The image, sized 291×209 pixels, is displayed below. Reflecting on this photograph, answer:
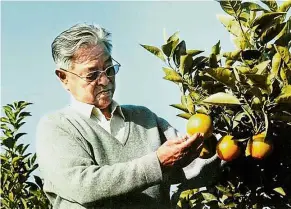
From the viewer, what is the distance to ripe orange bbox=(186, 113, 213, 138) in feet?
5.43

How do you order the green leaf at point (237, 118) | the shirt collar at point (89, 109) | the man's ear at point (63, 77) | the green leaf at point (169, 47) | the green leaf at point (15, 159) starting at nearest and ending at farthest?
1. the green leaf at point (237, 118)
2. the green leaf at point (169, 47)
3. the shirt collar at point (89, 109)
4. the man's ear at point (63, 77)
5. the green leaf at point (15, 159)

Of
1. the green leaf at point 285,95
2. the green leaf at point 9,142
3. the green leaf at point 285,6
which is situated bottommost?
the green leaf at point 9,142

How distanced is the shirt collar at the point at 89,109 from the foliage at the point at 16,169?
1952 millimetres

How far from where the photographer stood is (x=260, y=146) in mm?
1605

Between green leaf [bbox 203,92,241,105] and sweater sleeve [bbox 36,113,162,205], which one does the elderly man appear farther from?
green leaf [bbox 203,92,241,105]

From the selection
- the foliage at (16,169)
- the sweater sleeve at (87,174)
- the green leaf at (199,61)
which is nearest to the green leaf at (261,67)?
the green leaf at (199,61)

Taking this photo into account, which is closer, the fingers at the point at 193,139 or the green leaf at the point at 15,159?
the fingers at the point at 193,139

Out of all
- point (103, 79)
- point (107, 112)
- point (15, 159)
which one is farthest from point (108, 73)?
point (15, 159)

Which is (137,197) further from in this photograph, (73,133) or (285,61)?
(285,61)

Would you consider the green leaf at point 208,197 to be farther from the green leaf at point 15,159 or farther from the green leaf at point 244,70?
the green leaf at point 15,159

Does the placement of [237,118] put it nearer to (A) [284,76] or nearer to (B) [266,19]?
(A) [284,76]

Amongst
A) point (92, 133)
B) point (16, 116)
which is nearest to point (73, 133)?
point (92, 133)

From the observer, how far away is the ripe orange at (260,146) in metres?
1.61

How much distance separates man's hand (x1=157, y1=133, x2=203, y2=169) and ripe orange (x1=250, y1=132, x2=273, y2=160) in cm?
16
